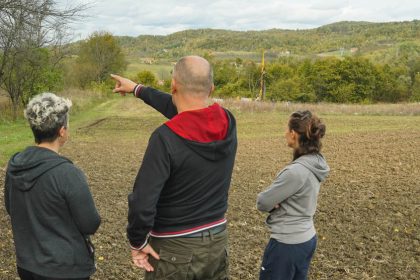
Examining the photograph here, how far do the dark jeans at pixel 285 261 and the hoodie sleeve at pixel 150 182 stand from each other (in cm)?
105

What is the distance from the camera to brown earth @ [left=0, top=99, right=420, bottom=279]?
197 inches

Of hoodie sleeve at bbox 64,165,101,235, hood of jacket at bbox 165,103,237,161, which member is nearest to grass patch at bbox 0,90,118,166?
hoodie sleeve at bbox 64,165,101,235

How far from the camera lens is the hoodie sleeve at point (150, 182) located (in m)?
Result: 2.22

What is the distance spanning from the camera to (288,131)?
304cm

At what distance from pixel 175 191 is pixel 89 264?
0.67 m

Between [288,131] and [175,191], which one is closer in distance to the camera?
[175,191]

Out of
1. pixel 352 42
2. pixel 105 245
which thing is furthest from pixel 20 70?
pixel 352 42

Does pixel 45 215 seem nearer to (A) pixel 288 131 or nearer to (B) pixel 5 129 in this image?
(A) pixel 288 131

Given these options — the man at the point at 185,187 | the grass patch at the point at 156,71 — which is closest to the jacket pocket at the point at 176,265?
the man at the point at 185,187

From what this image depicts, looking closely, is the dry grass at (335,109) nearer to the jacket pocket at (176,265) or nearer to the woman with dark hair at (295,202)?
the woman with dark hair at (295,202)

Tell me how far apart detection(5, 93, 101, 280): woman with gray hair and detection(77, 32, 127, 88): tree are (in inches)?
1526

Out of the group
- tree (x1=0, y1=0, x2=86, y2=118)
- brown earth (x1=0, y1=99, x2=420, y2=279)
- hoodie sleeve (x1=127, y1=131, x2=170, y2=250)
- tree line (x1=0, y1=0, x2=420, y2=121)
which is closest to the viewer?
hoodie sleeve (x1=127, y1=131, x2=170, y2=250)

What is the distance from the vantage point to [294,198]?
2.96 m

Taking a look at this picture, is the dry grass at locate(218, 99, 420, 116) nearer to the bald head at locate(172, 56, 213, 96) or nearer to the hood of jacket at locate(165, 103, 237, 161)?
the hood of jacket at locate(165, 103, 237, 161)
